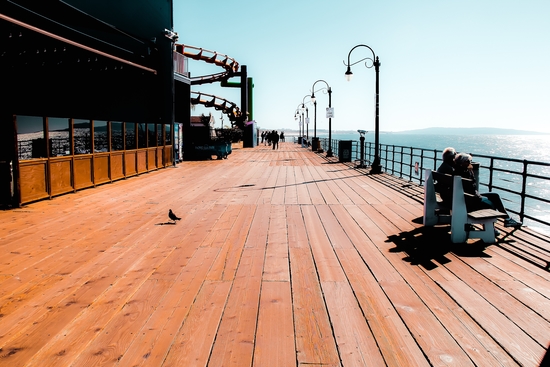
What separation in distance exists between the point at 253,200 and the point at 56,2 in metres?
7.12

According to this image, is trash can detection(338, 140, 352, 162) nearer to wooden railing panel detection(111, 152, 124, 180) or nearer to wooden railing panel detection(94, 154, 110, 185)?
wooden railing panel detection(111, 152, 124, 180)

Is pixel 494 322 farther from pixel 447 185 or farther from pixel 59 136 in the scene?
pixel 59 136

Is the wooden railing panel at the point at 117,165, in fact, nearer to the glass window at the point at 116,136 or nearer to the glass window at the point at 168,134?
the glass window at the point at 116,136

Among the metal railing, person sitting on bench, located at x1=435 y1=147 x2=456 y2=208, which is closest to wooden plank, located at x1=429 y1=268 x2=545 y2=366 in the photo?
the metal railing

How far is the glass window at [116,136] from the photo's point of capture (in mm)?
13930

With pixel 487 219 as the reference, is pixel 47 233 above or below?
below

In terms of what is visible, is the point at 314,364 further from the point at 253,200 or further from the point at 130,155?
the point at 130,155

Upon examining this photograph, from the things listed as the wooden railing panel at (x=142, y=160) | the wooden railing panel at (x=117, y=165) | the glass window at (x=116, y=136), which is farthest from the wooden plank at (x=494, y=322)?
the wooden railing panel at (x=142, y=160)

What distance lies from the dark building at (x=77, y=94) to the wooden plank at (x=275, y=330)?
7348mm

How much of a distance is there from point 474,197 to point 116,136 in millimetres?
11393

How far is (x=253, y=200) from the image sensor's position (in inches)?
404

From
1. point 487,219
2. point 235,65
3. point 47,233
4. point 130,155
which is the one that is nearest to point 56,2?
→ point 130,155

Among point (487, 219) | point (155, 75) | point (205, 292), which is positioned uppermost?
point (155, 75)

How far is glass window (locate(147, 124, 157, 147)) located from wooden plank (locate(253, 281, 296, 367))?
14261 millimetres
